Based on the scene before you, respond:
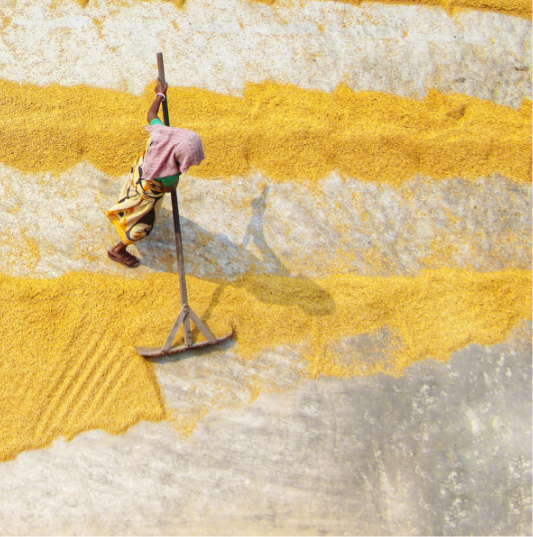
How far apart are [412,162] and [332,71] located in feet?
3.20

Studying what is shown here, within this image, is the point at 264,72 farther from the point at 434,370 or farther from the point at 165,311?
the point at 434,370

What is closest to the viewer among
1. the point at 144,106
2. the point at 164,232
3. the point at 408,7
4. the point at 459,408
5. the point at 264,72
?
the point at 459,408

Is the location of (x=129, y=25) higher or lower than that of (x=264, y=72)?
higher

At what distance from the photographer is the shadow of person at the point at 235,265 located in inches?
110

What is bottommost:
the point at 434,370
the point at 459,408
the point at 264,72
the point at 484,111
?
the point at 459,408

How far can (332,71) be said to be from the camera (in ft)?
11.1

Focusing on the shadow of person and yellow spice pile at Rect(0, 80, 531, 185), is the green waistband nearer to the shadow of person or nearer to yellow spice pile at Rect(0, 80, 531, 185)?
the shadow of person

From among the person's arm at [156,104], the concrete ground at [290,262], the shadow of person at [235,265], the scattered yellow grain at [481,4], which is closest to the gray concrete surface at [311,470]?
the concrete ground at [290,262]

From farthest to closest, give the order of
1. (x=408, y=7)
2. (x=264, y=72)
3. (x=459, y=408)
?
(x=408, y=7)
(x=264, y=72)
(x=459, y=408)

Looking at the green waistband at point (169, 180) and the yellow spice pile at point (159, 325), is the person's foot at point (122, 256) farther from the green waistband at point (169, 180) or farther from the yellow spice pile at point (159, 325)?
the green waistband at point (169, 180)

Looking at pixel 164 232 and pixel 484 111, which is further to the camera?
pixel 484 111

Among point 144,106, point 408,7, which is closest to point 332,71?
point 408,7

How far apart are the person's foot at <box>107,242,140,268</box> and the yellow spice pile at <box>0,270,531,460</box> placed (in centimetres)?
12

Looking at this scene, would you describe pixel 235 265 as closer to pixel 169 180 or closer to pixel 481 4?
pixel 169 180
